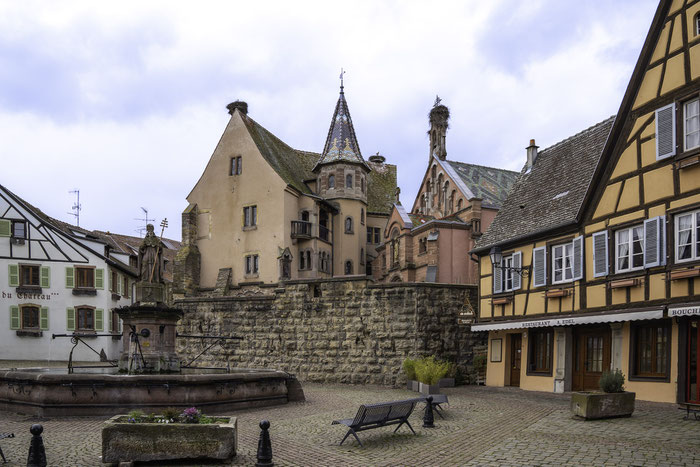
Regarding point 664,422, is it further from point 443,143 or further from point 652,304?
point 443,143

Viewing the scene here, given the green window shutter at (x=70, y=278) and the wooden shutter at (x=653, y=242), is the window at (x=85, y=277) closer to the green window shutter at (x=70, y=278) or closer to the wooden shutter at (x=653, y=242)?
the green window shutter at (x=70, y=278)

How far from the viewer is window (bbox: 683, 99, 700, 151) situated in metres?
16.3

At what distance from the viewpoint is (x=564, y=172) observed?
23344mm

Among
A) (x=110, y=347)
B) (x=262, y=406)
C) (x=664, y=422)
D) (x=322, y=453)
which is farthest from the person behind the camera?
(x=110, y=347)

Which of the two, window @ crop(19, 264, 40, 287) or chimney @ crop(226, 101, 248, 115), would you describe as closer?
window @ crop(19, 264, 40, 287)

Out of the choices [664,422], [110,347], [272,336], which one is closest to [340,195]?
[110,347]

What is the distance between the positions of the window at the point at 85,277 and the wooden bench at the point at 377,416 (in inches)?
1250

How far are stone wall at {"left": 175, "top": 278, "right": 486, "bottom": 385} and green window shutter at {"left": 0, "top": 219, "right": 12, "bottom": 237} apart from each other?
1625 cm

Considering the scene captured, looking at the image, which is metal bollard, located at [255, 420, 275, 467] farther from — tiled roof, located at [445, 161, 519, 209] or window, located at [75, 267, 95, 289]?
window, located at [75, 267, 95, 289]

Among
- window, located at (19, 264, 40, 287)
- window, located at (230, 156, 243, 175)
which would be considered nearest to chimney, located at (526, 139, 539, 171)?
window, located at (230, 156, 243, 175)

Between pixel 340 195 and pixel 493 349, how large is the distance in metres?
24.4

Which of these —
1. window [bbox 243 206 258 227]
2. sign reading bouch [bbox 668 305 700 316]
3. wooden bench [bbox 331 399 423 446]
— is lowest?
wooden bench [bbox 331 399 423 446]

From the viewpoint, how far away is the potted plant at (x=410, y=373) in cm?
2248

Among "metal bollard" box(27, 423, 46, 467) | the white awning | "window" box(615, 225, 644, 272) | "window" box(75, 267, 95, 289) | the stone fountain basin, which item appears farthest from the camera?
"window" box(75, 267, 95, 289)
